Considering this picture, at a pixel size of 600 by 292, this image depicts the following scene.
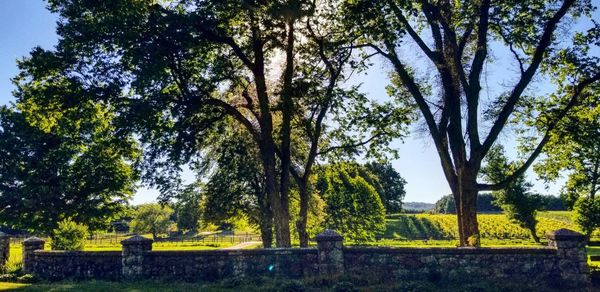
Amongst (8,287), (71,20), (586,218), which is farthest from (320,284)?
(586,218)

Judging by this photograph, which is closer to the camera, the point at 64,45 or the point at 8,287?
the point at 8,287

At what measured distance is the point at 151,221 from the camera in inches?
2810

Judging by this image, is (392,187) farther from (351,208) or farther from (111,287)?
(111,287)

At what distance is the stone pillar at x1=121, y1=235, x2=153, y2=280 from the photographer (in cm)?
1498

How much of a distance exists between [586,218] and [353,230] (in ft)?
72.9

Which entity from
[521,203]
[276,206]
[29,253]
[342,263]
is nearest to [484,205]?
[521,203]

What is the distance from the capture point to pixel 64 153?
1185 inches

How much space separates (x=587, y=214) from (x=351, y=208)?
2259 cm

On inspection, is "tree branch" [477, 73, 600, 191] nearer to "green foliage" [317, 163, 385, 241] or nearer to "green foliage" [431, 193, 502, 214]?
"green foliage" [317, 163, 385, 241]

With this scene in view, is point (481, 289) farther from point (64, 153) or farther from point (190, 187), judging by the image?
point (64, 153)

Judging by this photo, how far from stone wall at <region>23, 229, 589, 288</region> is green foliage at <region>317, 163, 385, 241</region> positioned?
30.9m

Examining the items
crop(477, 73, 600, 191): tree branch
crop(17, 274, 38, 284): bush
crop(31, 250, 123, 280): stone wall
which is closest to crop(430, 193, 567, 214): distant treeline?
crop(477, 73, 600, 191): tree branch

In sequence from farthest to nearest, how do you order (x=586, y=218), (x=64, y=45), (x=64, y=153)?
(x=586, y=218), (x=64, y=153), (x=64, y=45)

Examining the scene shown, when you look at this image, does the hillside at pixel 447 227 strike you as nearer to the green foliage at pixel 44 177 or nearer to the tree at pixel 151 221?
the tree at pixel 151 221
